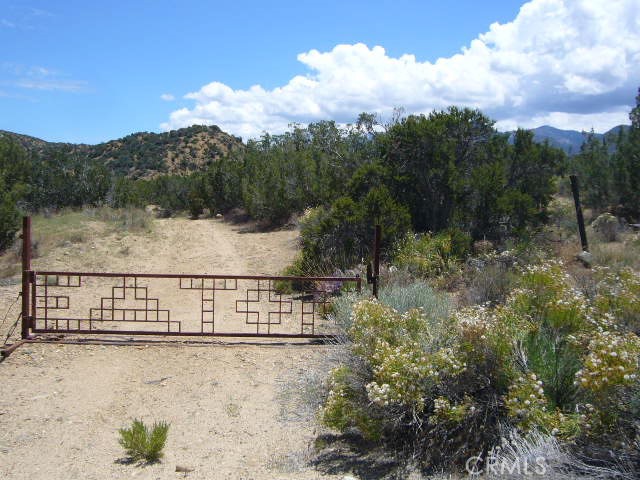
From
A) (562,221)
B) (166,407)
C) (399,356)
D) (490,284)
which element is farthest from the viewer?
(562,221)

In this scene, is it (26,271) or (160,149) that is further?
(160,149)

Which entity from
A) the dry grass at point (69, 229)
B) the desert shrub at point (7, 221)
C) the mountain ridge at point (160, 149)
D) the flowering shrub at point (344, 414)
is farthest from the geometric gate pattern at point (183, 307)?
the mountain ridge at point (160, 149)

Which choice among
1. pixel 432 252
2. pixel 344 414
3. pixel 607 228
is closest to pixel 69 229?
pixel 432 252

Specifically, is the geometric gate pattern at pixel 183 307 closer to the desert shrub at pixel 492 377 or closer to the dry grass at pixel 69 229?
the dry grass at pixel 69 229

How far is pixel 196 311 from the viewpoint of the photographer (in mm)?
11195

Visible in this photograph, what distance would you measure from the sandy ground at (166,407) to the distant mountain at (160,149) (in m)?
57.5

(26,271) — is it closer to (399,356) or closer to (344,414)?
(344,414)

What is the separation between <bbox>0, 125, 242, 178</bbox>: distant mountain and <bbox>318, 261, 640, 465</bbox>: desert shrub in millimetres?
60537

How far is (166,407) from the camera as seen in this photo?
668 cm

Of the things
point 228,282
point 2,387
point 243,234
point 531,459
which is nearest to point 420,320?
point 531,459

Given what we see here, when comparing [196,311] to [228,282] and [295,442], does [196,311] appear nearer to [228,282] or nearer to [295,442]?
[228,282]

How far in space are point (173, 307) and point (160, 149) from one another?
65373 mm

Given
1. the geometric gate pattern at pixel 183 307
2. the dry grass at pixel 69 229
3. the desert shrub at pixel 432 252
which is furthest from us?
the dry grass at pixel 69 229

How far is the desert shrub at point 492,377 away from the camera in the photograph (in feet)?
13.2
